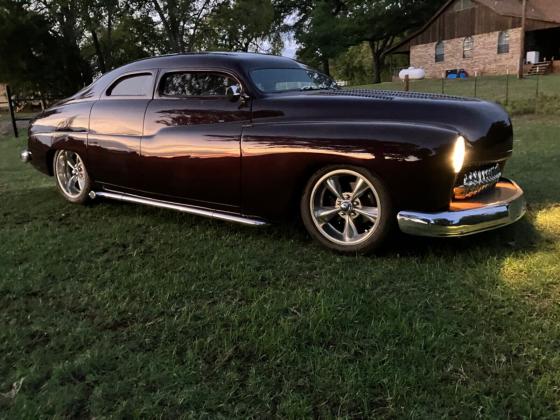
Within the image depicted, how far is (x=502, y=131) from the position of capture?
380cm

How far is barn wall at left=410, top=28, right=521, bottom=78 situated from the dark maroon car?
33.2 m

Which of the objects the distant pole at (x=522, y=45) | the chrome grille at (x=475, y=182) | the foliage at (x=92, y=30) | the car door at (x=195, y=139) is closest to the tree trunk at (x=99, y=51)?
the foliage at (x=92, y=30)

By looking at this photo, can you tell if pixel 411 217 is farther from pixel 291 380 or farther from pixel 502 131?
pixel 291 380

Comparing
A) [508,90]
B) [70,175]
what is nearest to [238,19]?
[508,90]

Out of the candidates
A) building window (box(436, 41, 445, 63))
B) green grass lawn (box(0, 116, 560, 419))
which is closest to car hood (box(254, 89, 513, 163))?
green grass lawn (box(0, 116, 560, 419))

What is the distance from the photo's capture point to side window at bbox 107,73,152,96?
4.71m

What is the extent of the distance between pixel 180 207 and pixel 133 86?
4.29 ft

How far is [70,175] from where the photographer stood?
556 cm

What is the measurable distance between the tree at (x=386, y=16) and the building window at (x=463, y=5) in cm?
720

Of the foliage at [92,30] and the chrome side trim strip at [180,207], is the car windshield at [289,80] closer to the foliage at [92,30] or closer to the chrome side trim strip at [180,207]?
the chrome side trim strip at [180,207]

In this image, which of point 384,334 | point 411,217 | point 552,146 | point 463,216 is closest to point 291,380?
point 384,334

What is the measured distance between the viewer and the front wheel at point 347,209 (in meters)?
3.55

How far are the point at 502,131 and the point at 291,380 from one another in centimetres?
254

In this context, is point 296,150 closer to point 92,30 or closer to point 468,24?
point 92,30
